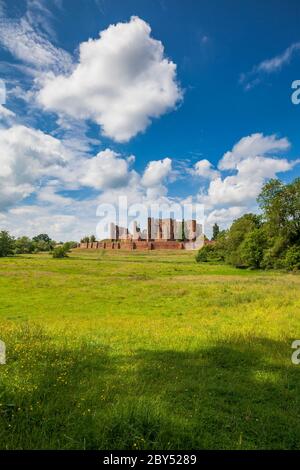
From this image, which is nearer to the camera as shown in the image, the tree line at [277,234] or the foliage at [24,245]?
the tree line at [277,234]

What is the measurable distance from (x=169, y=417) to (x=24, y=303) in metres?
17.4

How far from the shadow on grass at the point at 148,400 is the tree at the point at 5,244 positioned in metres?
105

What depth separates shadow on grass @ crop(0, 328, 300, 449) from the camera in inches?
181

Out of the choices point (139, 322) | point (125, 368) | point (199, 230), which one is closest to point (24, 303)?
point (139, 322)

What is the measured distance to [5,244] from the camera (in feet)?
339

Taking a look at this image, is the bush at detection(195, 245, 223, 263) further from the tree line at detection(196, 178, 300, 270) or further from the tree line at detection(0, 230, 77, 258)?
the tree line at detection(0, 230, 77, 258)

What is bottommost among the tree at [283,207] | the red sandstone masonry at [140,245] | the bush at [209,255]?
the bush at [209,255]

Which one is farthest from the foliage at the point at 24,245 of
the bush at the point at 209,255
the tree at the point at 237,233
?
the tree at the point at 237,233

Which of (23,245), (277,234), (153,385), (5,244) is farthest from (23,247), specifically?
(153,385)

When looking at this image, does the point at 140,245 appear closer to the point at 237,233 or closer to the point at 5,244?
the point at 5,244

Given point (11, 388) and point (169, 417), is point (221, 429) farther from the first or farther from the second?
point (11, 388)

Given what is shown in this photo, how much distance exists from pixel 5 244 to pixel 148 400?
361 ft

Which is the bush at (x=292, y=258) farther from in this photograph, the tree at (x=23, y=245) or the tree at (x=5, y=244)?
the tree at (x=23, y=245)

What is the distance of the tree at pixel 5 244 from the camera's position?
102469 millimetres
